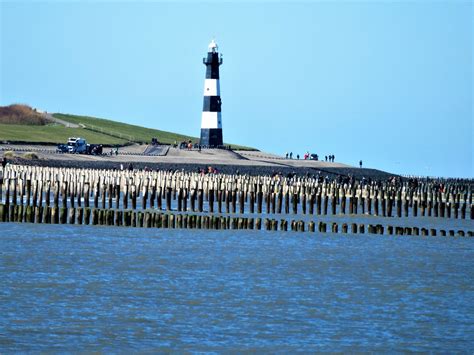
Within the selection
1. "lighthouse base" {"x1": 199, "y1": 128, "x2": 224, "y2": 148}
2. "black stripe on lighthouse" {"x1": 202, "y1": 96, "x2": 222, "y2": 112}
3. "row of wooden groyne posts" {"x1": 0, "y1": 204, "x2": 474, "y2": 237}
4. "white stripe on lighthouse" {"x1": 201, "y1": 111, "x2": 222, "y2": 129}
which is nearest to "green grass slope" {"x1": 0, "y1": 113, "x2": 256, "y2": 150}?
"lighthouse base" {"x1": 199, "y1": 128, "x2": 224, "y2": 148}

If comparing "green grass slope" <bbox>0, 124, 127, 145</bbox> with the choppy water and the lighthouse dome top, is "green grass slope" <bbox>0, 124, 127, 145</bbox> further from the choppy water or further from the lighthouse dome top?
the choppy water

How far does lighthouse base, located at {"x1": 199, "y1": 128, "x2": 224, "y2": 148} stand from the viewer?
117750mm

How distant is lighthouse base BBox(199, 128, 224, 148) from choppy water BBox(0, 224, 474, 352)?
67.9 meters

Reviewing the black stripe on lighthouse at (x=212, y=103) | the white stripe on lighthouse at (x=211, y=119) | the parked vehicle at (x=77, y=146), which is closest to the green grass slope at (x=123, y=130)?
the white stripe on lighthouse at (x=211, y=119)

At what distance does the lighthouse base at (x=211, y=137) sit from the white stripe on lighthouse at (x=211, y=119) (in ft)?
2.68

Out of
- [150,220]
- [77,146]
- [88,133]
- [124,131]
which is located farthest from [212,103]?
[150,220]

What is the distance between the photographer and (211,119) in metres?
116

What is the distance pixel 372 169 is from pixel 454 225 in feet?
207

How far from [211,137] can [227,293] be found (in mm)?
85711

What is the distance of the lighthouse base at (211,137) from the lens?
11775cm

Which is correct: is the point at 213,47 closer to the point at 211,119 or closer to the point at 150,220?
the point at 211,119

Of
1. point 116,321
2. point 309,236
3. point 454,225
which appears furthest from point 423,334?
point 454,225

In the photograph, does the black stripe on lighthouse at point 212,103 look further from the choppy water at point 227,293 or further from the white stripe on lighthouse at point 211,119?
the choppy water at point 227,293

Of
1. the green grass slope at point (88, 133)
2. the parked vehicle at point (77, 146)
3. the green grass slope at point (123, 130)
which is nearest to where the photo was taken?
the parked vehicle at point (77, 146)
